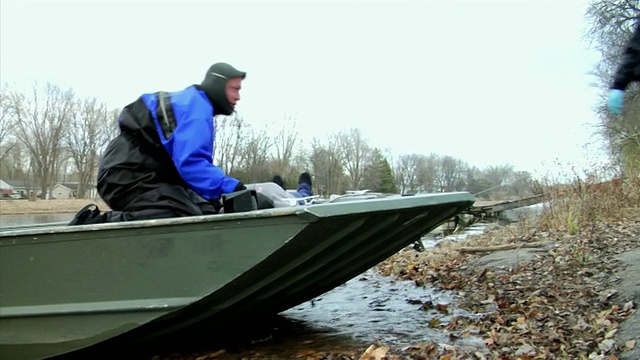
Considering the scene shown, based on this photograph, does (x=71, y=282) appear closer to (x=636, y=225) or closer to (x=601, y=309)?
(x=601, y=309)

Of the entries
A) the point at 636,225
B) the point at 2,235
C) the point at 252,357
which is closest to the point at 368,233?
the point at 252,357

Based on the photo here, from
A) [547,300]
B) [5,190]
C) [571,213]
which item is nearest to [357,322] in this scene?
[547,300]

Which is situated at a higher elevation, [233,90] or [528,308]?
[233,90]

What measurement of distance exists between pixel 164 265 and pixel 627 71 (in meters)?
2.96

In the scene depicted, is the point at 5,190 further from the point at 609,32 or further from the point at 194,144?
the point at 194,144

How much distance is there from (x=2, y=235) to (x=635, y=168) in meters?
11.7

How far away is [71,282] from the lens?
329 cm

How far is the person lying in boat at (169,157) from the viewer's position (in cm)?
338

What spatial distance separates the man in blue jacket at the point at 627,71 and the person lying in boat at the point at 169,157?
225 cm

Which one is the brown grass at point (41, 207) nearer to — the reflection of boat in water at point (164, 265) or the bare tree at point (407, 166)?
the bare tree at point (407, 166)

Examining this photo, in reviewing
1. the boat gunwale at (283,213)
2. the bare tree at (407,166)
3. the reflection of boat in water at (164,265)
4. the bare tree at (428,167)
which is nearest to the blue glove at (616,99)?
the reflection of boat in water at (164,265)

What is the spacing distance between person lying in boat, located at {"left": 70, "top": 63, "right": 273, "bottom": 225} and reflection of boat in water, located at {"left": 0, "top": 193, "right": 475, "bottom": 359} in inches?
14.8

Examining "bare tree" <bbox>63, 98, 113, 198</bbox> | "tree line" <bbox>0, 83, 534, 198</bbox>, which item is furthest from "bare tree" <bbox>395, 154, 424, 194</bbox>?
"bare tree" <bbox>63, 98, 113, 198</bbox>

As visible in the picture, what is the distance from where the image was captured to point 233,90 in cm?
370
